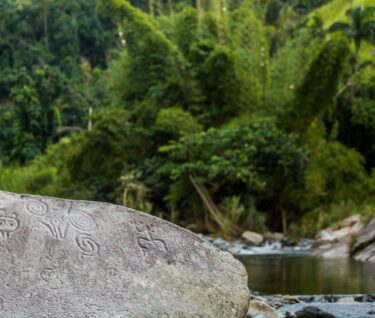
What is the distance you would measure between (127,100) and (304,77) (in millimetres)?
5872

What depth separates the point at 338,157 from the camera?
896 inches

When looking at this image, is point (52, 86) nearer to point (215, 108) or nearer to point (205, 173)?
point (215, 108)

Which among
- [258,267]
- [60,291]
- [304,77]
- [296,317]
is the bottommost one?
[258,267]

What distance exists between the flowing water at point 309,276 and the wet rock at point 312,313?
74.0 inches

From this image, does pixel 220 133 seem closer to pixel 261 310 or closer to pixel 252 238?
pixel 252 238

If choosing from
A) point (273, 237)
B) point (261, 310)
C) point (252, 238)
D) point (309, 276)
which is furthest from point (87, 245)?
point (273, 237)

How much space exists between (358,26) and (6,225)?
35.0m

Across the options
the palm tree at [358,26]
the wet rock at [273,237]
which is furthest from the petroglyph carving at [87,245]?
the palm tree at [358,26]

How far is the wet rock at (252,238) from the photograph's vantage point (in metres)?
17.2

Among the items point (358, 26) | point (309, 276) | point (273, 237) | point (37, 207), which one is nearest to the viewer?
point (37, 207)

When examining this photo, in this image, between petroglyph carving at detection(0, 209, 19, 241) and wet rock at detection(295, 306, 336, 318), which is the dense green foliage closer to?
wet rock at detection(295, 306, 336, 318)

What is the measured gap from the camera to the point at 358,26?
123 ft

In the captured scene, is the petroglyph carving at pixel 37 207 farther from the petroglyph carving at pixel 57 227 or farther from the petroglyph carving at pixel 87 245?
the petroglyph carving at pixel 87 245

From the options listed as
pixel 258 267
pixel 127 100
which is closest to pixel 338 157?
pixel 127 100
